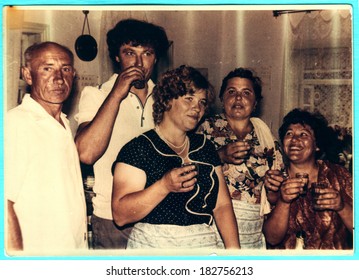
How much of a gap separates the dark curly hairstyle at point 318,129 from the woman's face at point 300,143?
2 centimetres

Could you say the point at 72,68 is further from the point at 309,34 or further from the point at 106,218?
the point at 309,34

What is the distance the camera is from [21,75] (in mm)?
3271

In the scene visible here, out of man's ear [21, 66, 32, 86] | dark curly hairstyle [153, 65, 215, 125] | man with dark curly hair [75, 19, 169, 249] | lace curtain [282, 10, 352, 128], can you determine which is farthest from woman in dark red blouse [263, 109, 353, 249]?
man's ear [21, 66, 32, 86]

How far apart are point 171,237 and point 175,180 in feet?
0.94

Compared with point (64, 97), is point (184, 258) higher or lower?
lower

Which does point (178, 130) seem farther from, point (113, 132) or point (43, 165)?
point (43, 165)

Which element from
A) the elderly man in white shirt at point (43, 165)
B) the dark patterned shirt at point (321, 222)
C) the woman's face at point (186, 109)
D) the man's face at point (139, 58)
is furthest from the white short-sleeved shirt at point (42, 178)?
the dark patterned shirt at point (321, 222)

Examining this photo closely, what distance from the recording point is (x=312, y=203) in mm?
3375

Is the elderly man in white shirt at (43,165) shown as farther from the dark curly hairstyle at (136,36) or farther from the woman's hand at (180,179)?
the woman's hand at (180,179)

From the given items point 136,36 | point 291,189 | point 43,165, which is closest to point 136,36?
point 136,36

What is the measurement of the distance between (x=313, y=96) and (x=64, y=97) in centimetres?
123

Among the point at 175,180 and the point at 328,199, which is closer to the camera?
the point at 175,180
